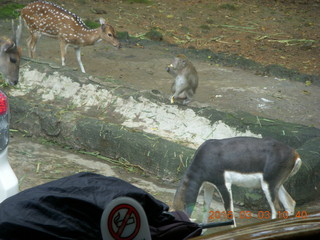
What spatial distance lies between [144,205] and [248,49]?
9.30 meters

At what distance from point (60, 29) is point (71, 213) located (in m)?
7.63

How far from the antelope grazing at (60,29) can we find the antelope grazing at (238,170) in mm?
5796

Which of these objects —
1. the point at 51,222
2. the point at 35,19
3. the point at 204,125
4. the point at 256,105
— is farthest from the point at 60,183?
the point at 35,19

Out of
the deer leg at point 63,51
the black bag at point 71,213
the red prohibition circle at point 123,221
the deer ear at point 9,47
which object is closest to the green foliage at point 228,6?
the deer leg at point 63,51

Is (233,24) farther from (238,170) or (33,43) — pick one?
(238,170)

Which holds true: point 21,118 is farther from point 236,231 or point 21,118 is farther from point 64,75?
point 236,231

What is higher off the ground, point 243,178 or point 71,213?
point 71,213

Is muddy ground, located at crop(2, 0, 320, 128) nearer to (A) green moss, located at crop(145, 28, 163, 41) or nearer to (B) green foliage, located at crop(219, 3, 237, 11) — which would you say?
(B) green foliage, located at crop(219, 3, 237, 11)

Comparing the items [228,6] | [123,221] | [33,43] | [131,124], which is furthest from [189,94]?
[228,6]

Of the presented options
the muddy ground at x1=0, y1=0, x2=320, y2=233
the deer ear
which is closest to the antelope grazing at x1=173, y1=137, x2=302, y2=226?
the muddy ground at x1=0, y1=0, x2=320, y2=233

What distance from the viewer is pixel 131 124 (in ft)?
20.4

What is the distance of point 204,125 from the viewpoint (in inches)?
226

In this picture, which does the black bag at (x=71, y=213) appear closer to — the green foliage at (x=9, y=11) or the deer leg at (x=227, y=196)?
the deer leg at (x=227, y=196)

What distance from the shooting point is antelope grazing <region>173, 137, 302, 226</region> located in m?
3.81
